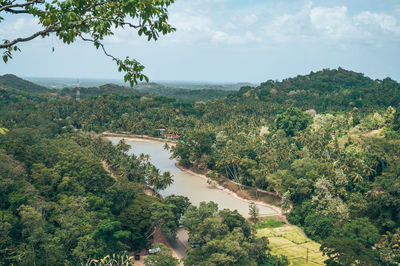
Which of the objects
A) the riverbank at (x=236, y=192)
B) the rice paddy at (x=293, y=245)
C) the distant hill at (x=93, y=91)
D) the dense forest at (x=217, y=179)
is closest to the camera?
the dense forest at (x=217, y=179)

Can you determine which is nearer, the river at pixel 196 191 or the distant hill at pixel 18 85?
the river at pixel 196 191

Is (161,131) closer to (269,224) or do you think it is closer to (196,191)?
(196,191)

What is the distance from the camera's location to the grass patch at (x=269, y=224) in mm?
27939

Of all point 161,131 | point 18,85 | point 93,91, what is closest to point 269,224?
point 161,131

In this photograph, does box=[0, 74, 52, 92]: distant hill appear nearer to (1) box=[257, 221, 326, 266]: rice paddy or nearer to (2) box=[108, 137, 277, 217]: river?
(2) box=[108, 137, 277, 217]: river

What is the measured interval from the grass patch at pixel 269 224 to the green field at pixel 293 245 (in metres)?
0.68

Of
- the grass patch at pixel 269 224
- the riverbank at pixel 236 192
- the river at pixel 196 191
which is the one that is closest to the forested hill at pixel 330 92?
the riverbank at pixel 236 192

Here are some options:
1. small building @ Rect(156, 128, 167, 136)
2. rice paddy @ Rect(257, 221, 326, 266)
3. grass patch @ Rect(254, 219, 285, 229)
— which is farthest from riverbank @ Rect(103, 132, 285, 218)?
small building @ Rect(156, 128, 167, 136)

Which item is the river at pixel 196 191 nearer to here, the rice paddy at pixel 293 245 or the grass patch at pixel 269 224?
the grass patch at pixel 269 224

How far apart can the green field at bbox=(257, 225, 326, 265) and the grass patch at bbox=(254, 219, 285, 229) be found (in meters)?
0.68

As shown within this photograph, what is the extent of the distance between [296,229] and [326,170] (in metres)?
6.68

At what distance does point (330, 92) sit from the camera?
3701 inches

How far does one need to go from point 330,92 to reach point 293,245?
7754 centimetres

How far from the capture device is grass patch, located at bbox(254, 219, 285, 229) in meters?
27.9
